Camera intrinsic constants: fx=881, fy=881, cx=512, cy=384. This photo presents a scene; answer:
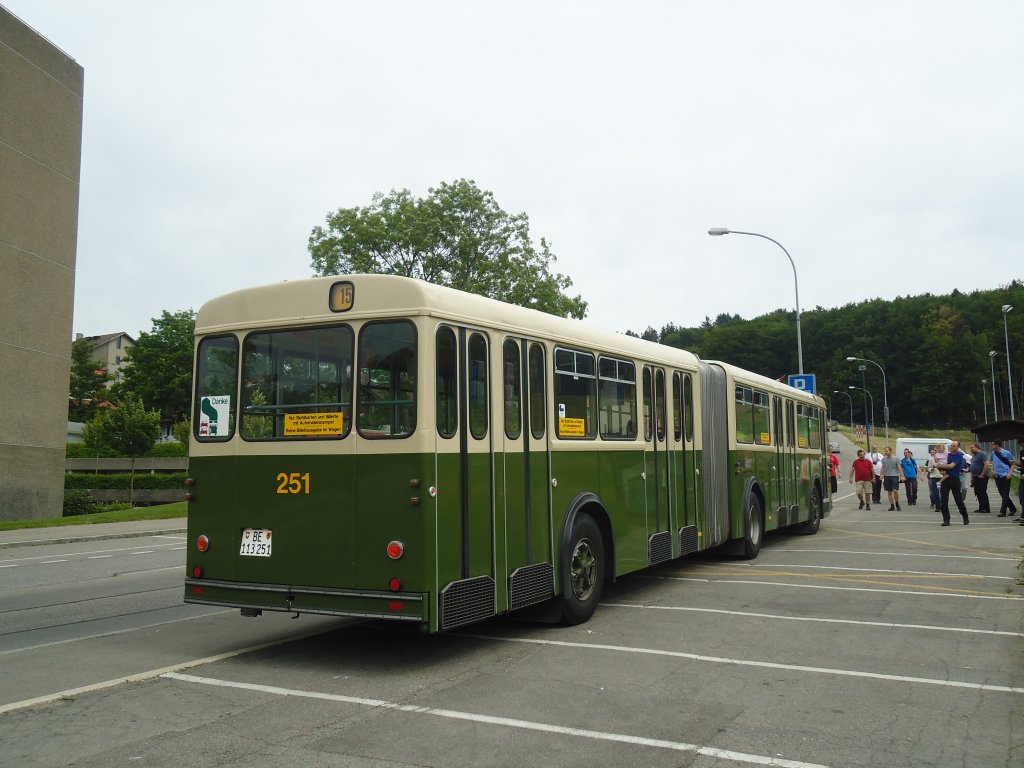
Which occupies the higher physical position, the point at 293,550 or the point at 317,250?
the point at 317,250

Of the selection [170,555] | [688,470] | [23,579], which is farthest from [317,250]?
[688,470]

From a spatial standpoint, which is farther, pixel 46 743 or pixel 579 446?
pixel 579 446

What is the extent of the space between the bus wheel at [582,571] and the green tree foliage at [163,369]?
206ft

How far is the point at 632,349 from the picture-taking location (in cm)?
1016

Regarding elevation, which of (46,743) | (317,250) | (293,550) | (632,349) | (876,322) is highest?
(876,322)

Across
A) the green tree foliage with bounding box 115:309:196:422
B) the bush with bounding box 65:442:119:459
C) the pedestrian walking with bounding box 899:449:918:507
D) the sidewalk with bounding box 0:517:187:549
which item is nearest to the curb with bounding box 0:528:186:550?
the sidewalk with bounding box 0:517:187:549

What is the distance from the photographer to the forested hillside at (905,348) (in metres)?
114

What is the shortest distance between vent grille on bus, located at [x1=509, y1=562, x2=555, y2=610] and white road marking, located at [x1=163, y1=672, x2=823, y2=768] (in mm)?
1837

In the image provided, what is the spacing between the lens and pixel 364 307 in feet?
23.0

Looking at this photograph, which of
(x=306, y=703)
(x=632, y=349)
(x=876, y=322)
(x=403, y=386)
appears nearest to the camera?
(x=306, y=703)

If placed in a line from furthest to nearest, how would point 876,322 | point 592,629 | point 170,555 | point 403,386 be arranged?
point 876,322, point 170,555, point 592,629, point 403,386

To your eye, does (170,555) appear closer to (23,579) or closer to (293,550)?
(23,579)

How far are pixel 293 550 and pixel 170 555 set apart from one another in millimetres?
10536

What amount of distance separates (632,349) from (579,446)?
1.90 m
